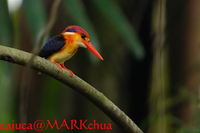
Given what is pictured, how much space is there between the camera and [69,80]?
724 millimetres

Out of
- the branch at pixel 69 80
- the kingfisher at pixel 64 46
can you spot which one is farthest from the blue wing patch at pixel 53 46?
the branch at pixel 69 80

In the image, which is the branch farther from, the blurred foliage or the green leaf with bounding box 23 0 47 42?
the blurred foliage

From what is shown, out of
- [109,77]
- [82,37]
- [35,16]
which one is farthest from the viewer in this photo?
[109,77]

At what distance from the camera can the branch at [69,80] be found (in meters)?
0.66

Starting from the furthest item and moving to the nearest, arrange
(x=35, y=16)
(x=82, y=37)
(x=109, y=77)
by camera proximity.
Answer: (x=109, y=77)
(x=82, y=37)
(x=35, y=16)

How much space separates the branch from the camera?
656 millimetres

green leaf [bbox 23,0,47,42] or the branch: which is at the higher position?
green leaf [bbox 23,0,47,42]

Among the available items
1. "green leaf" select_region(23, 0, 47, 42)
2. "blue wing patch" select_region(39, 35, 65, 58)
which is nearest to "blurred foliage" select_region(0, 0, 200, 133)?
"blue wing patch" select_region(39, 35, 65, 58)

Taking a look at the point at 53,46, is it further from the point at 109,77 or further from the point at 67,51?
the point at 109,77

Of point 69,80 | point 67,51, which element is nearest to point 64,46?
point 67,51

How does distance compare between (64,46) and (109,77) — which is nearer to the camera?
(64,46)

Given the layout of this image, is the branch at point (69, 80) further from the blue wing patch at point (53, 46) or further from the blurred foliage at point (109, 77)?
the blurred foliage at point (109, 77)

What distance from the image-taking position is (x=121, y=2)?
5.86ft

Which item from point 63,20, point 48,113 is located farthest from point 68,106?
point 63,20
